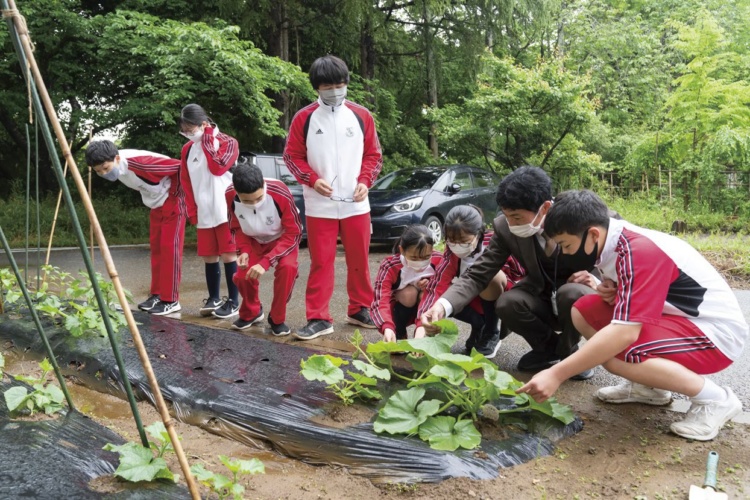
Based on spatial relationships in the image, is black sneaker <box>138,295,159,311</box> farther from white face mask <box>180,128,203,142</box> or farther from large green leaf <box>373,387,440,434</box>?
large green leaf <box>373,387,440,434</box>

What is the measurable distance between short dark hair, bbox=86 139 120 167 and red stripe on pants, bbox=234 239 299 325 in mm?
1188

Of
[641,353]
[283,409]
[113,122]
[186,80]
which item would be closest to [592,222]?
[641,353]

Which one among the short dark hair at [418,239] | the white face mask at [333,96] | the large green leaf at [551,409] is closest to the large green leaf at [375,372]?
the large green leaf at [551,409]

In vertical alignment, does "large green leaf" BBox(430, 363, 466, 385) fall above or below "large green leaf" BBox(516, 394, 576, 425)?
above

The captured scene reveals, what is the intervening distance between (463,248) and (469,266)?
104mm

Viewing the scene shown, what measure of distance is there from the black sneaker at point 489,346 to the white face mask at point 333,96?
183 cm

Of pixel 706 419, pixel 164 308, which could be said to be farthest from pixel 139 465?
pixel 164 308

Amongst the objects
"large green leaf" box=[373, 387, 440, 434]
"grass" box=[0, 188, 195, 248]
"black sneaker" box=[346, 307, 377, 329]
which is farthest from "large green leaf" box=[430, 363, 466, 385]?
"grass" box=[0, 188, 195, 248]

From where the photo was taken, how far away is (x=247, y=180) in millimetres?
3926

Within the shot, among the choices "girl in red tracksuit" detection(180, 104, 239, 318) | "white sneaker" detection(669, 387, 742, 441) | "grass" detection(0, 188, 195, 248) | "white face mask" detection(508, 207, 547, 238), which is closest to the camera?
"white sneaker" detection(669, 387, 742, 441)

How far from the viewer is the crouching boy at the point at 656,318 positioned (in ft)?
7.79

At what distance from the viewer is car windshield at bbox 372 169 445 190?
9461mm

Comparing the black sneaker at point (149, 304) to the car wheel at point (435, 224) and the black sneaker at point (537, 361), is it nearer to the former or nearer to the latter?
the black sneaker at point (537, 361)

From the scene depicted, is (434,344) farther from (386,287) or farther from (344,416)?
(386,287)
